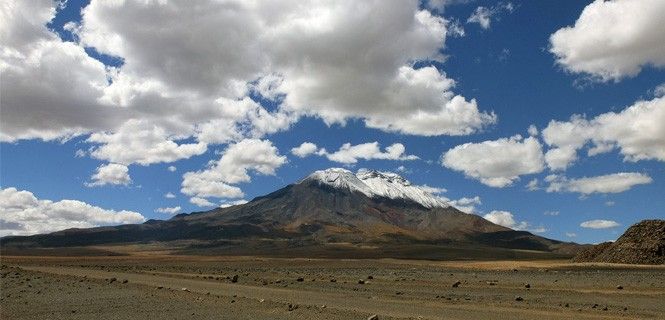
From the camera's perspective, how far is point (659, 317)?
2264cm

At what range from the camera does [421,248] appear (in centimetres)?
19238

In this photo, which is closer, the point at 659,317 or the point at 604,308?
the point at 659,317

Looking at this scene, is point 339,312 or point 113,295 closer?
point 339,312

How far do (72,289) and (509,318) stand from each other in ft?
77.4

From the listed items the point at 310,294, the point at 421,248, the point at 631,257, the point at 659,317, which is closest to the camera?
the point at 659,317

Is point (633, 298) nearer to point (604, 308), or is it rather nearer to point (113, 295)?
point (604, 308)

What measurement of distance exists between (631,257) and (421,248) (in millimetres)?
117101

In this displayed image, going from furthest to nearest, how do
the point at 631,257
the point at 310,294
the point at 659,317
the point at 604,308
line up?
the point at 631,257 < the point at 310,294 < the point at 604,308 < the point at 659,317

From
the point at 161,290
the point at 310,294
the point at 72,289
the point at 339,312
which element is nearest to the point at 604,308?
the point at 339,312

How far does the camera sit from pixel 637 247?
7819cm

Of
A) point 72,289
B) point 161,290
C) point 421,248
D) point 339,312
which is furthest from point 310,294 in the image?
point 421,248

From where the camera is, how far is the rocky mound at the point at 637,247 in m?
75.7

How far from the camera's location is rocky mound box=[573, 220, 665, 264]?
2980 inches

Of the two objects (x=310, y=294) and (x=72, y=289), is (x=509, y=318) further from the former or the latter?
(x=72, y=289)
